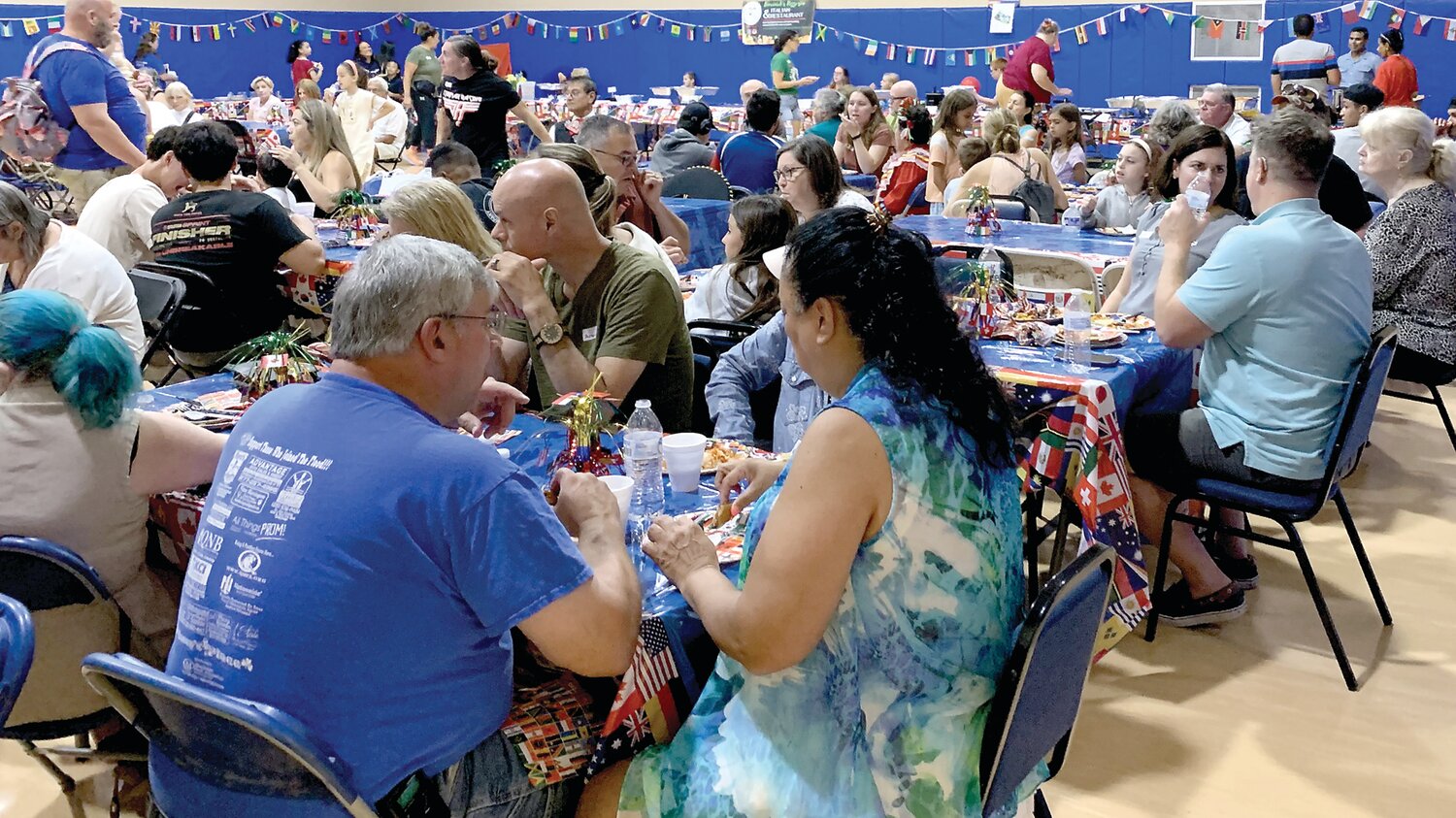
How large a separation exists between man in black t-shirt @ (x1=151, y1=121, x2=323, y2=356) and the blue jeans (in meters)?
3.24

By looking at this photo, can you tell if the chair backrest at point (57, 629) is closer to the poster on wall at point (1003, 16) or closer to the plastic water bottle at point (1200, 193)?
the plastic water bottle at point (1200, 193)

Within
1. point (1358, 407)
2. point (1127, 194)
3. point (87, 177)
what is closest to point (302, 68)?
point (87, 177)

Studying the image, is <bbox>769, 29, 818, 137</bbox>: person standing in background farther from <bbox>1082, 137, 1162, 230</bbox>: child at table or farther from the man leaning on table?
→ the man leaning on table

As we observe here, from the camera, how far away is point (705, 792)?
1.75m

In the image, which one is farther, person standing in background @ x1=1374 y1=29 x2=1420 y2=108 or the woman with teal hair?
person standing in background @ x1=1374 y1=29 x2=1420 y2=108

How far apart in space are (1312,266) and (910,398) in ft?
6.49

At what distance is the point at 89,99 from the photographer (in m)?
5.71

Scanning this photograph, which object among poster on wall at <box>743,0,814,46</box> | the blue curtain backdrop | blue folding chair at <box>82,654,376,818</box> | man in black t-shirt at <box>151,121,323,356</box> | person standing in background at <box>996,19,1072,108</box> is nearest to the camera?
blue folding chair at <box>82,654,376,818</box>

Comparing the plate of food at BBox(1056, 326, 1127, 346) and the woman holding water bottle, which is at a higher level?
the woman holding water bottle

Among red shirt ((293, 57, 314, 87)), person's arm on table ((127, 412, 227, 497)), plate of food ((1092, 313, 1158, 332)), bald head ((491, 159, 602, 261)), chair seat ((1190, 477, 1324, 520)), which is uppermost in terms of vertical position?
bald head ((491, 159, 602, 261))

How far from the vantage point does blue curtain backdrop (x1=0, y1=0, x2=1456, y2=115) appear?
507 inches

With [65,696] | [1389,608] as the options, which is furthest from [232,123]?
[1389,608]

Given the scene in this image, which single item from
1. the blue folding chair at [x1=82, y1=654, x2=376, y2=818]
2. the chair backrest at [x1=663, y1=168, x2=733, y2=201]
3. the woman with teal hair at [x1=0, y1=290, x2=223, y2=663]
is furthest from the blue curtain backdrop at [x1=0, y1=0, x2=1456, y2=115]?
the blue folding chair at [x1=82, y1=654, x2=376, y2=818]

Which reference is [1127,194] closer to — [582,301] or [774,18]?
[582,301]
